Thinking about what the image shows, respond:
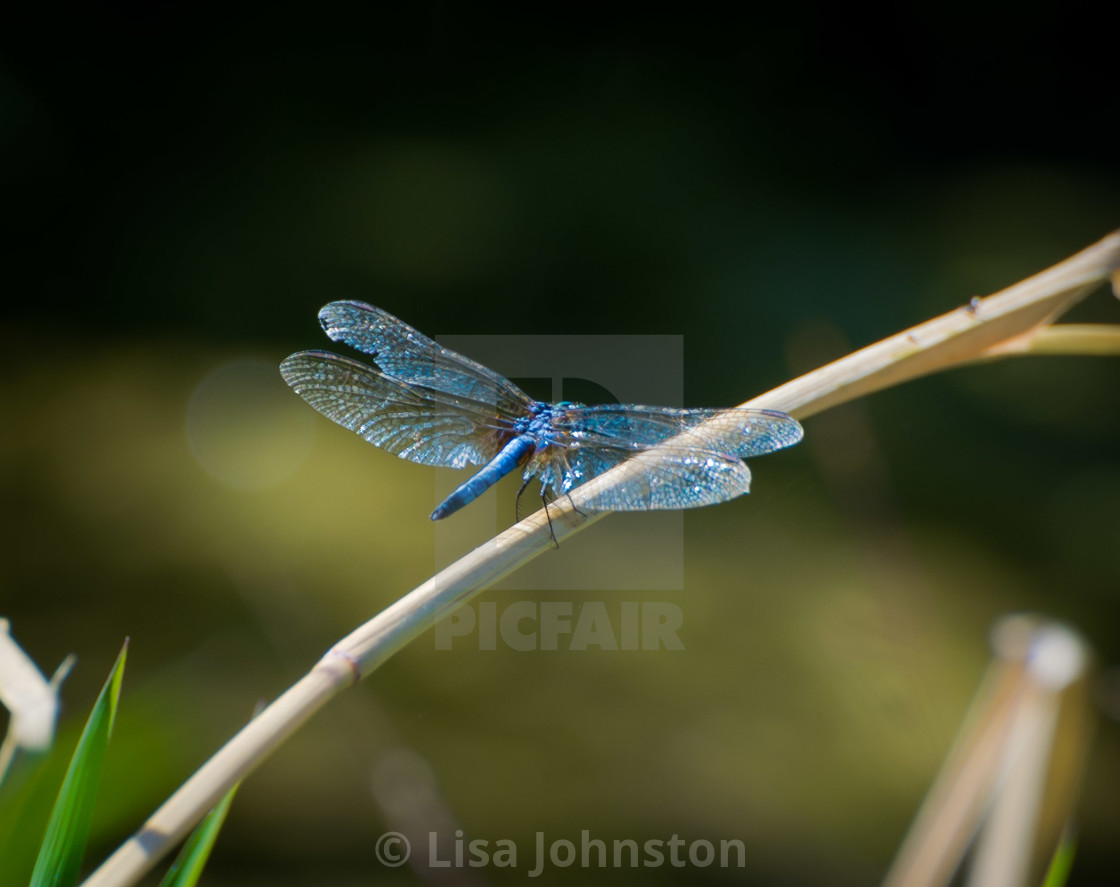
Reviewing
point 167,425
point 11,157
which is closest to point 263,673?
point 167,425

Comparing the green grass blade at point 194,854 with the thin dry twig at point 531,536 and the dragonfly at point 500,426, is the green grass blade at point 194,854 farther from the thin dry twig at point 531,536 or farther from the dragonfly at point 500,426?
the dragonfly at point 500,426

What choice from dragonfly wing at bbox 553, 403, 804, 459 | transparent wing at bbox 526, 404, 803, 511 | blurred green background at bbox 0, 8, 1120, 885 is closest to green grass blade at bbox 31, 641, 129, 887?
transparent wing at bbox 526, 404, 803, 511

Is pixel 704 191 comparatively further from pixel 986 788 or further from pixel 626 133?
pixel 986 788

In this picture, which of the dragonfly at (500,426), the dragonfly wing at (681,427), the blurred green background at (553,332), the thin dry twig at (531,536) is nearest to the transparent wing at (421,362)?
the dragonfly at (500,426)

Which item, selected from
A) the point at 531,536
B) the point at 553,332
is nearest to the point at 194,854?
the point at 531,536

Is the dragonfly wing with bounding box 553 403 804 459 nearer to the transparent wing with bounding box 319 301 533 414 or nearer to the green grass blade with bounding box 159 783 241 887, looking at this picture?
the transparent wing with bounding box 319 301 533 414

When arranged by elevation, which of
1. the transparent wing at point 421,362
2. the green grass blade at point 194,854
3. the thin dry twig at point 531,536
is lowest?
the green grass blade at point 194,854

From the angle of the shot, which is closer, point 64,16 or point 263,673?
point 263,673

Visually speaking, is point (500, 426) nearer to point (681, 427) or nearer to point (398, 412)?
point (398, 412)
